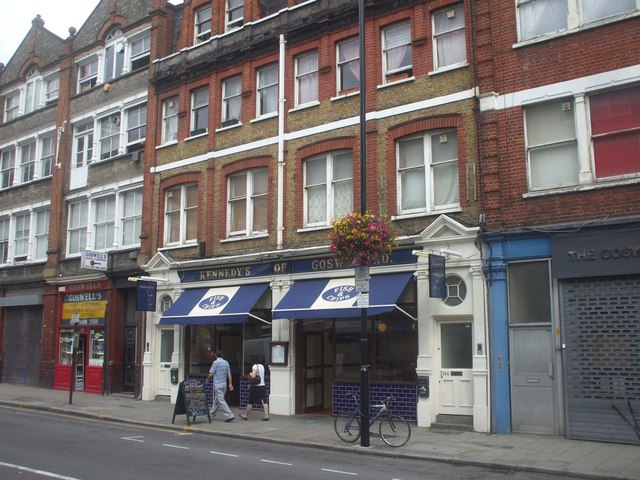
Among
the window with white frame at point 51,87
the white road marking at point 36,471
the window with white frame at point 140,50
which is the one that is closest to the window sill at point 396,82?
the window with white frame at point 140,50

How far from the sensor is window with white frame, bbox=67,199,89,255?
27.2 metres

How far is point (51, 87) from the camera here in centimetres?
3073

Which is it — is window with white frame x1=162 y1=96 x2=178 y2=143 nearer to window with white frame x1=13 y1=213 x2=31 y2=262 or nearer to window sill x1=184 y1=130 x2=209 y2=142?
window sill x1=184 y1=130 x2=209 y2=142

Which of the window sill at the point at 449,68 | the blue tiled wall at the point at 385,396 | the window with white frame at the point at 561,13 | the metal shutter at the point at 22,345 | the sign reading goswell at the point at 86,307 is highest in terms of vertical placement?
the window with white frame at the point at 561,13

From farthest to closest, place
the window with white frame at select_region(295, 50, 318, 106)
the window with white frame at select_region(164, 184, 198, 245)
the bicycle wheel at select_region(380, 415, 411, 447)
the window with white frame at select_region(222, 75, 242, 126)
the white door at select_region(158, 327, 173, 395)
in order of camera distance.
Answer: the window with white frame at select_region(164, 184, 198, 245) → the white door at select_region(158, 327, 173, 395) → the window with white frame at select_region(222, 75, 242, 126) → the window with white frame at select_region(295, 50, 318, 106) → the bicycle wheel at select_region(380, 415, 411, 447)

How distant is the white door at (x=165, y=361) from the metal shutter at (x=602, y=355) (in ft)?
43.6

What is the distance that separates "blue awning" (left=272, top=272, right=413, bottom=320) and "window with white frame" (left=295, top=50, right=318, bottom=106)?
5576mm

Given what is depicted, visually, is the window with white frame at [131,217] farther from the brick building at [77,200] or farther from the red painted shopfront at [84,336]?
the red painted shopfront at [84,336]

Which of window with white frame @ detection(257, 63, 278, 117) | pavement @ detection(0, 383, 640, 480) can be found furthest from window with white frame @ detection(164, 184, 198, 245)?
pavement @ detection(0, 383, 640, 480)

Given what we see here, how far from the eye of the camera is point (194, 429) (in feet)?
52.9

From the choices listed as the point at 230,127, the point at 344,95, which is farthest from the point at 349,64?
the point at 230,127

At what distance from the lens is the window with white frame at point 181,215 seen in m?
22.8

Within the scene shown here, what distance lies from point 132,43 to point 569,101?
1801 cm

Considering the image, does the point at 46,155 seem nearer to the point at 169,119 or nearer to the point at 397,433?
the point at 169,119
